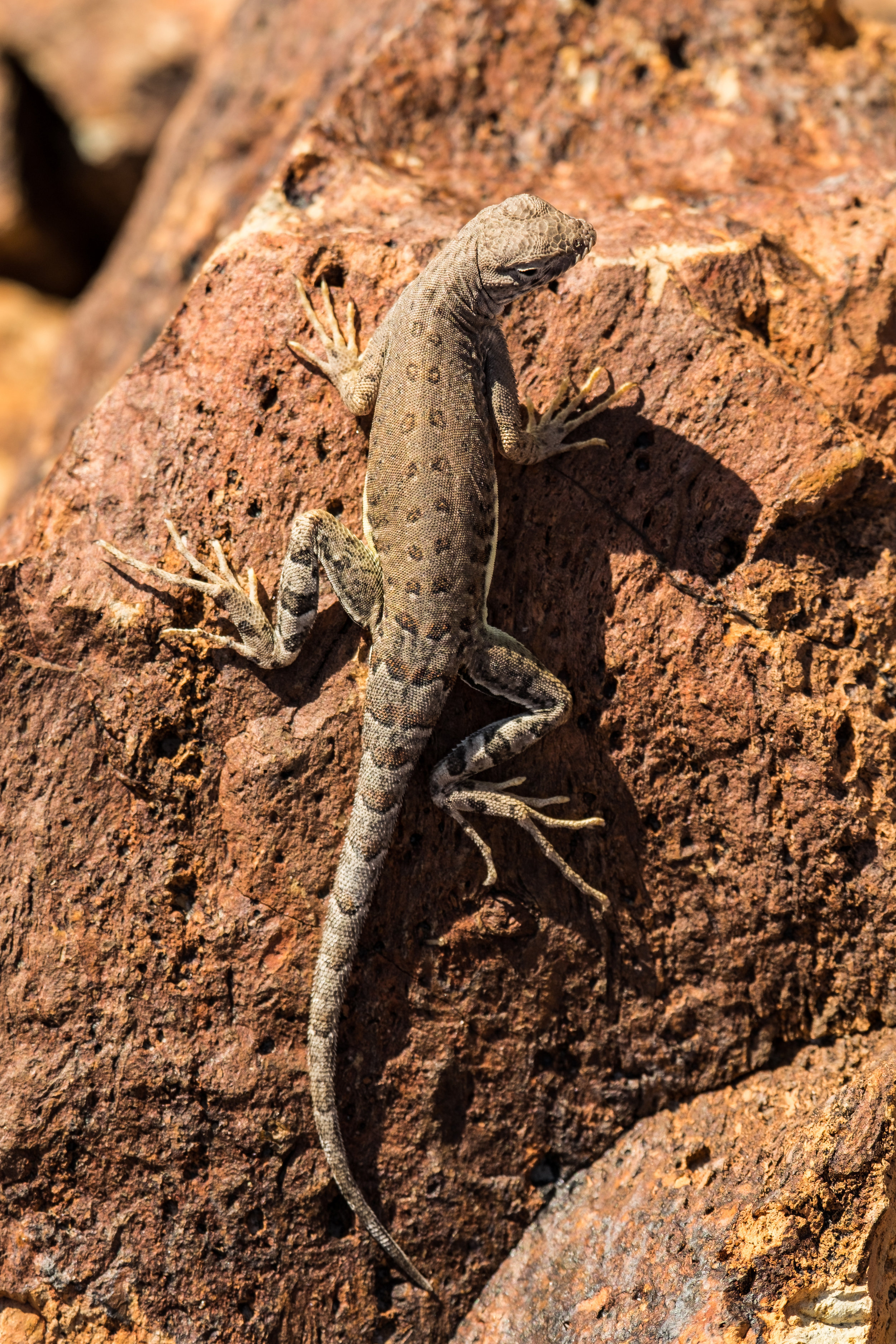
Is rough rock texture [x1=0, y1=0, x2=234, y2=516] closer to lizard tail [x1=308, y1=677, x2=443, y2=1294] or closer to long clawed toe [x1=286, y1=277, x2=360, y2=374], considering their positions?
long clawed toe [x1=286, y1=277, x2=360, y2=374]

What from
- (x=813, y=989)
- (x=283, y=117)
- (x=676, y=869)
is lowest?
(x=813, y=989)

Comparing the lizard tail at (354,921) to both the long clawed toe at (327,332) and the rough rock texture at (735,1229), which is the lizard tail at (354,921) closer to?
the rough rock texture at (735,1229)

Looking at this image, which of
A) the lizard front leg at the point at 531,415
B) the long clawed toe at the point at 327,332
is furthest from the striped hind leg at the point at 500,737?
the long clawed toe at the point at 327,332

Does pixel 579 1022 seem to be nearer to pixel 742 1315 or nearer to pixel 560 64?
pixel 742 1315

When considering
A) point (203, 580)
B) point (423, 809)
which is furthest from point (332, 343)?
point (423, 809)

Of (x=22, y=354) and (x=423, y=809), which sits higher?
(x=22, y=354)

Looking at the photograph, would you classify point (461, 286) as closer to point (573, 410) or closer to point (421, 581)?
point (573, 410)

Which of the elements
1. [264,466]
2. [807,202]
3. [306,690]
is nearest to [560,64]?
[807,202]
